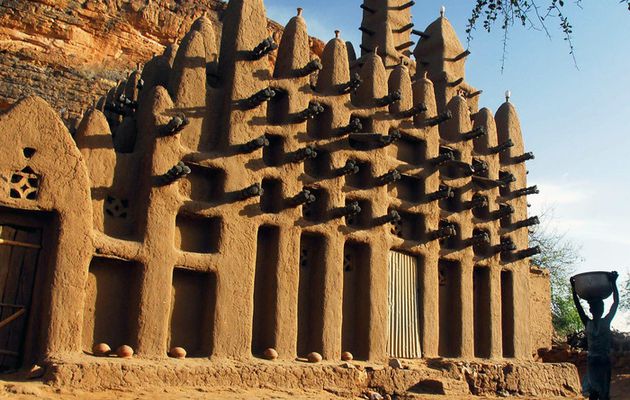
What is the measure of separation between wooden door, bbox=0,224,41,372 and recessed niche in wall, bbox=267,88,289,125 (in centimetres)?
491

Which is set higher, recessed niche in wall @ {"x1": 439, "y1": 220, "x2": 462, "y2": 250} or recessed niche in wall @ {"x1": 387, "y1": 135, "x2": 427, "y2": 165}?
recessed niche in wall @ {"x1": 387, "y1": 135, "x2": 427, "y2": 165}

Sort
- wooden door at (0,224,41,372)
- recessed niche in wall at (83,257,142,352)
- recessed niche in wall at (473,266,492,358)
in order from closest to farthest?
wooden door at (0,224,41,372), recessed niche in wall at (83,257,142,352), recessed niche in wall at (473,266,492,358)

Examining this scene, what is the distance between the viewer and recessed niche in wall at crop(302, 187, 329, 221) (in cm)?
1360

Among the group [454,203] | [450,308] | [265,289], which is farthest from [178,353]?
[454,203]

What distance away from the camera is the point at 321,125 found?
1430 centimetres

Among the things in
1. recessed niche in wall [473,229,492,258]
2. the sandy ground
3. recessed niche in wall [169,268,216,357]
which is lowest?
the sandy ground

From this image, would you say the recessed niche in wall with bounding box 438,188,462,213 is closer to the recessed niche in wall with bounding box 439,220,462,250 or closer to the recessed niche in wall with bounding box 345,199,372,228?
the recessed niche in wall with bounding box 439,220,462,250

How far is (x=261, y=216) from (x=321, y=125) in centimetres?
268

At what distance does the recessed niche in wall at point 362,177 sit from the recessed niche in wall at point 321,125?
0.94 meters

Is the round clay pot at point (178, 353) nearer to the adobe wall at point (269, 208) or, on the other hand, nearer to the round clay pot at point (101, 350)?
the adobe wall at point (269, 208)

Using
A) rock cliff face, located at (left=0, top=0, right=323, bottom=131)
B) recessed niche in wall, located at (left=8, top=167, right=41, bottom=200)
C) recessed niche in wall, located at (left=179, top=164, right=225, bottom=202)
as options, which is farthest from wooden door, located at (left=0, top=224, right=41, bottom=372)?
rock cliff face, located at (left=0, top=0, right=323, bottom=131)

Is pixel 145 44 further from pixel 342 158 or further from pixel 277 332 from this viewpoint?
pixel 277 332

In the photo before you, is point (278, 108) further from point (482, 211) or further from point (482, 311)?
point (482, 311)

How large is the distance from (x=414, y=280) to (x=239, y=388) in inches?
197
